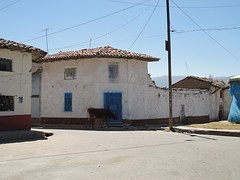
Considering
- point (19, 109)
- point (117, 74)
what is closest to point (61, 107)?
point (117, 74)

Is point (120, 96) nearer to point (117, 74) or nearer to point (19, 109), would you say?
point (117, 74)

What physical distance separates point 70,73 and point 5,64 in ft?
26.0

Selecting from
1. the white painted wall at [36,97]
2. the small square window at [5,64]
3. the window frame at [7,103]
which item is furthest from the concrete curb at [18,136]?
the white painted wall at [36,97]

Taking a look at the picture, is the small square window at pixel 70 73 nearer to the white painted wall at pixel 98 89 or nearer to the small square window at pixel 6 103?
the white painted wall at pixel 98 89

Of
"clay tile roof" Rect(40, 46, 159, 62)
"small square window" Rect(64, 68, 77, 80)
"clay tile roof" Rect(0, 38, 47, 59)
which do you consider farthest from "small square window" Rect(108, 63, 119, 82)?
"clay tile roof" Rect(0, 38, 47, 59)

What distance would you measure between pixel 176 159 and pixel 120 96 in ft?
47.0

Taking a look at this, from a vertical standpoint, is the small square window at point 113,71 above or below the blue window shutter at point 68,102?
above

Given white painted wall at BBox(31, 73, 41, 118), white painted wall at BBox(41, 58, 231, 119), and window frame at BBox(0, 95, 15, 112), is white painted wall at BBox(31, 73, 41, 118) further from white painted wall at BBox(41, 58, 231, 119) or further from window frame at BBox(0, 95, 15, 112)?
window frame at BBox(0, 95, 15, 112)

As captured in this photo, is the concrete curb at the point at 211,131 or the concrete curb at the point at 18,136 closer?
the concrete curb at the point at 18,136

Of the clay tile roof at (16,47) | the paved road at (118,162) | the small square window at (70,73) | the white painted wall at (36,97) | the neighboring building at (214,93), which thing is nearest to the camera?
the paved road at (118,162)

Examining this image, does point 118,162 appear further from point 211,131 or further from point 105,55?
point 105,55

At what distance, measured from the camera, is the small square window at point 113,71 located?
939 inches

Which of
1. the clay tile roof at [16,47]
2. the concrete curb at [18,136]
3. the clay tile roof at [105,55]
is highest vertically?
the clay tile roof at [105,55]

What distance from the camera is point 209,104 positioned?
31156mm
